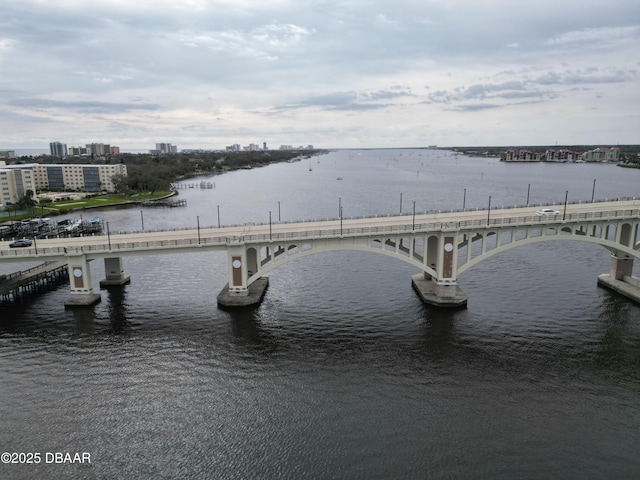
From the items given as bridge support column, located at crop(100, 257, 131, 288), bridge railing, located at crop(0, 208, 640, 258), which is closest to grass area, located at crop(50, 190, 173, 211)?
bridge support column, located at crop(100, 257, 131, 288)

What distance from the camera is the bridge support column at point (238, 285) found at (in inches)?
1955

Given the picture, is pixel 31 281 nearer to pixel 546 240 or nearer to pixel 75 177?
pixel 546 240

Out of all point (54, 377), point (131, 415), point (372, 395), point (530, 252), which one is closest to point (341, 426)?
point (372, 395)

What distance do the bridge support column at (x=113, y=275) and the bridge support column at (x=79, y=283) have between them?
270 inches

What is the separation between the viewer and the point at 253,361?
39.8m

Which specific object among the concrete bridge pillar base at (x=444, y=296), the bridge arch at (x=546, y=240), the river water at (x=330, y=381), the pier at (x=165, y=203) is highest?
the bridge arch at (x=546, y=240)

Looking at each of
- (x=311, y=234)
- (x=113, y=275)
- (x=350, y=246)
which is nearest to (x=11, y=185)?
(x=113, y=275)

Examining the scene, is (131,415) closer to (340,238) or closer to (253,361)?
(253,361)

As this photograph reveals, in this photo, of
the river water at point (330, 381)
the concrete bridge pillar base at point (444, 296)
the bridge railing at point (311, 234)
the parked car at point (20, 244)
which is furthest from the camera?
the parked car at point (20, 244)

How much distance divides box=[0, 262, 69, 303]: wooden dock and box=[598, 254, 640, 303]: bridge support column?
2735 inches

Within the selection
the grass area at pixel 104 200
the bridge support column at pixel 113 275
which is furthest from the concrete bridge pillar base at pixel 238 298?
the grass area at pixel 104 200

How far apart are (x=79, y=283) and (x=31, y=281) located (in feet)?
43.1

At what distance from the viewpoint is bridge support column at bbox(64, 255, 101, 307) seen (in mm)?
50188

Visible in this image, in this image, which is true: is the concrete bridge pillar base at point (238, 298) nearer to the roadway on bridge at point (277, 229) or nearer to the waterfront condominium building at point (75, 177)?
the roadway on bridge at point (277, 229)
